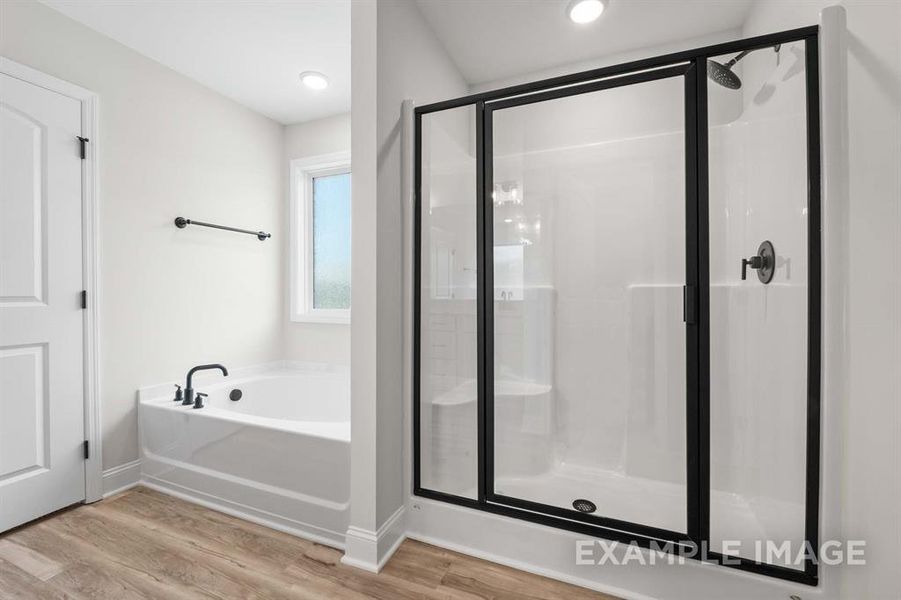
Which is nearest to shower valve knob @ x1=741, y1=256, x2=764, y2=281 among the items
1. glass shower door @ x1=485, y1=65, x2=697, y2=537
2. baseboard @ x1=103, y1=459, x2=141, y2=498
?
glass shower door @ x1=485, y1=65, x2=697, y2=537

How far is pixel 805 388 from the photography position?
121 centimetres

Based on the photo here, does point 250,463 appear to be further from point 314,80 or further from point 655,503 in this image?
point 314,80

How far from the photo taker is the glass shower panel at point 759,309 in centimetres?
126

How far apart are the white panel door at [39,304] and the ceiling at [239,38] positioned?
1.61ft

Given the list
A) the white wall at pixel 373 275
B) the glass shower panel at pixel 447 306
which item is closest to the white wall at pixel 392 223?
the white wall at pixel 373 275

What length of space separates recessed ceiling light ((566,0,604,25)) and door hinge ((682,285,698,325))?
1401 mm

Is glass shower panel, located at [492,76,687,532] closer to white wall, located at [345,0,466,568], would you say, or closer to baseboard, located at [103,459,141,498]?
white wall, located at [345,0,466,568]

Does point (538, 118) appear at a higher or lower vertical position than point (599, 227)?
higher

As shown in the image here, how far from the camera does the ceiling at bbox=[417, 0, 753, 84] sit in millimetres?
1853

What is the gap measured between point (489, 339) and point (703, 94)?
44.5 inches

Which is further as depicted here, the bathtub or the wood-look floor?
the bathtub

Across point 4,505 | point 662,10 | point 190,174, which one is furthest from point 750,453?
point 190,174

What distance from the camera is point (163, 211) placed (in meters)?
2.37

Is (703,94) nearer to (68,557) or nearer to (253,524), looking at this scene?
(253,524)
